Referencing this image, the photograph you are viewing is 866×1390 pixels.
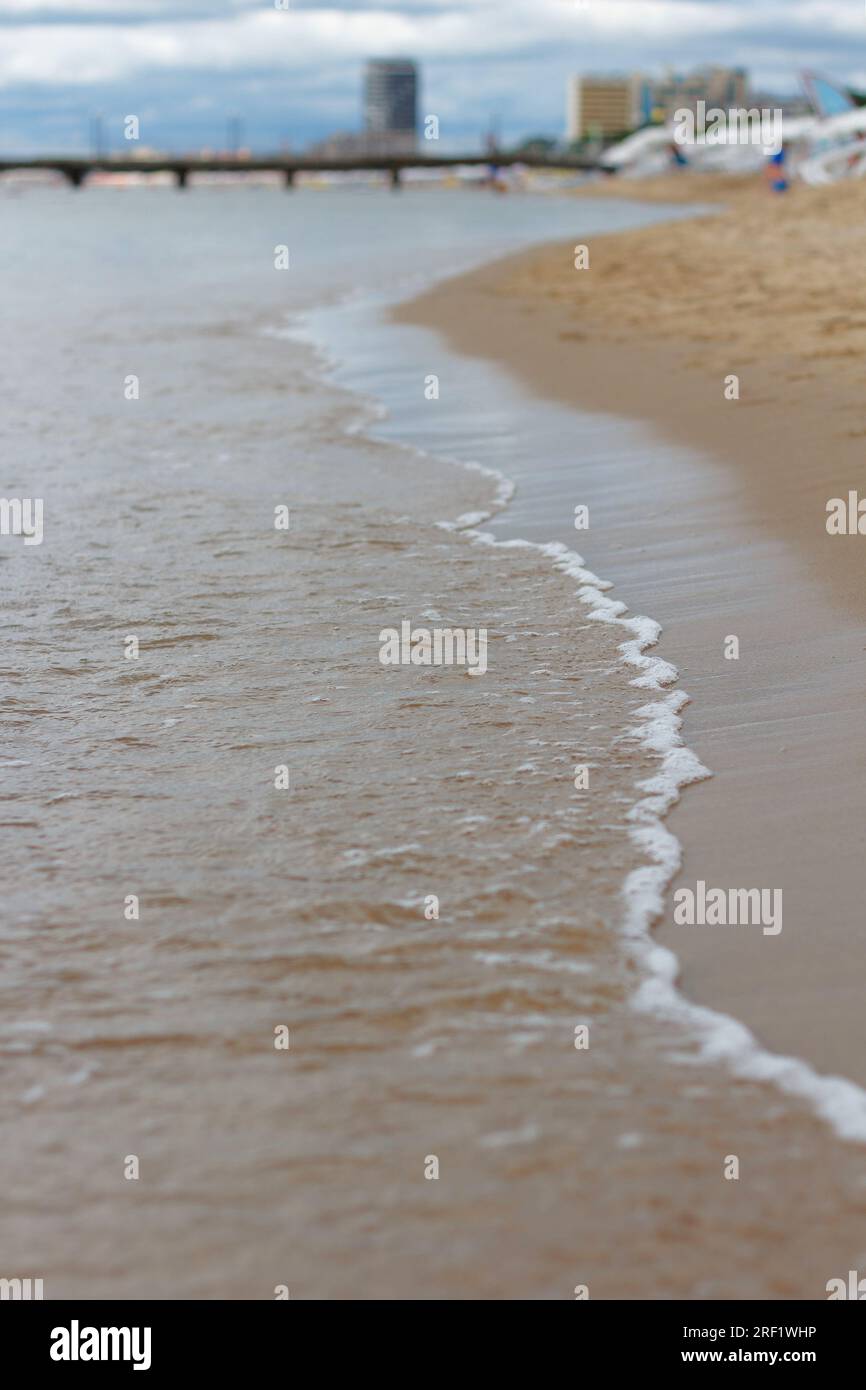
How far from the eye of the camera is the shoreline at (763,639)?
132 inches

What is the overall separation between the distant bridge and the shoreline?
12771cm

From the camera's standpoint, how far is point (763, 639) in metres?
5.77

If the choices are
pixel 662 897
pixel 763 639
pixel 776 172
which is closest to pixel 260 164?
pixel 776 172

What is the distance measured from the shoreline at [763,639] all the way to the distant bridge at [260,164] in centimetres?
12771

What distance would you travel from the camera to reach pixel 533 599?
6.58 m

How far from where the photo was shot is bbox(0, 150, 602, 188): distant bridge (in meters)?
133

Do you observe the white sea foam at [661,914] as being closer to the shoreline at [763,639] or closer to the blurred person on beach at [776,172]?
the shoreline at [763,639]

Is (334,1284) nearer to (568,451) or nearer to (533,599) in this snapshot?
(533,599)

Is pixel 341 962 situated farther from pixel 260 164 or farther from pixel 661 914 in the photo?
pixel 260 164

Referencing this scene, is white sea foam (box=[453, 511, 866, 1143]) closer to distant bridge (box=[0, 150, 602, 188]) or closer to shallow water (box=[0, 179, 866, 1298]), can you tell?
shallow water (box=[0, 179, 866, 1298])

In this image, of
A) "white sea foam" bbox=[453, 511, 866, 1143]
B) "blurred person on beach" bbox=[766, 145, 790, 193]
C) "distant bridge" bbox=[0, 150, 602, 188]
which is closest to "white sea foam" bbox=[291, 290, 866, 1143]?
"white sea foam" bbox=[453, 511, 866, 1143]

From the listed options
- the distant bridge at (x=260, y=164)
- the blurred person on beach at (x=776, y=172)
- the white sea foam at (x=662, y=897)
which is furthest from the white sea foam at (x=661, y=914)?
the distant bridge at (x=260, y=164)

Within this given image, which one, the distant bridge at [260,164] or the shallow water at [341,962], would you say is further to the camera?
the distant bridge at [260,164]

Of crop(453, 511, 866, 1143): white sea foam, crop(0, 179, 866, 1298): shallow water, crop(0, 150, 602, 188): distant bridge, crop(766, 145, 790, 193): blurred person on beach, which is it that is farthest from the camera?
crop(0, 150, 602, 188): distant bridge
